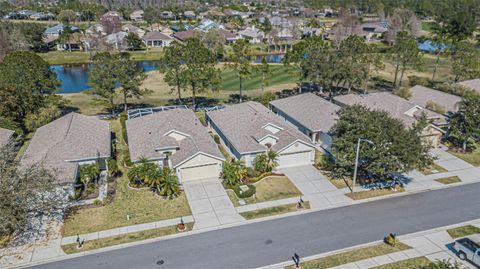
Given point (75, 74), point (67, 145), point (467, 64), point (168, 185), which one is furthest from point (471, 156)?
point (75, 74)

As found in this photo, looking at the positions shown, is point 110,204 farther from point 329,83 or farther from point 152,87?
point 152,87

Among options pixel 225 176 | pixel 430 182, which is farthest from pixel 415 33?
pixel 225 176

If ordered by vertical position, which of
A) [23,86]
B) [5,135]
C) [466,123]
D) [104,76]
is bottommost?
[5,135]

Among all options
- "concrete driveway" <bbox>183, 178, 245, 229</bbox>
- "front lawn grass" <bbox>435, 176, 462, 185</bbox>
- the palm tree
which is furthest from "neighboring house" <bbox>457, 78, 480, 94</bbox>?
the palm tree

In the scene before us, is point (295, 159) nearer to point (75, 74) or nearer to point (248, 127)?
point (248, 127)

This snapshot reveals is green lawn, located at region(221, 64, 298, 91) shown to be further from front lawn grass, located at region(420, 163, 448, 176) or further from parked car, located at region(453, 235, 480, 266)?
parked car, located at region(453, 235, 480, 266)

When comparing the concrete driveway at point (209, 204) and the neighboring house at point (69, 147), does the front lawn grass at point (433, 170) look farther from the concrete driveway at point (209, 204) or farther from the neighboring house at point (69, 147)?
the neighboring house at point (69, 147)
